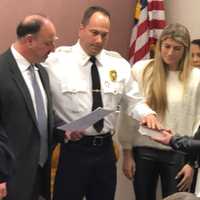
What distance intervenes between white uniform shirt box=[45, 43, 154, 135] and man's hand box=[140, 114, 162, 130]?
0.16 feet

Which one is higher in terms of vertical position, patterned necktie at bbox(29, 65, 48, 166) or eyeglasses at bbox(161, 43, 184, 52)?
eyeglasses at bbox(161, 43, 184, 52)

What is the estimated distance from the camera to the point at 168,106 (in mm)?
2861

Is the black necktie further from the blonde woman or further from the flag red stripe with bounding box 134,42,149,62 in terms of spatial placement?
the flag red stripe with bounding box 134,42,149,62

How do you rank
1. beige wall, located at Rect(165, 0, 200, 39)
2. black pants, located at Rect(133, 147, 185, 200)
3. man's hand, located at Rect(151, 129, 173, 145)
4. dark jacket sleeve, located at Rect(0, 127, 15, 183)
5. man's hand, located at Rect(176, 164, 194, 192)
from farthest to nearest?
1. beige wall, located at Rect(165, 0, 200, 39)
2. black pants, located at Rect(133, 147, 185, 200)
3. man's hand, located at Rect(176, 164, 194, 192)
4. man's hand, located at Rect(151, 129, 173, 145)
5. dark jacket sleeve, located at Rect(0, 127, 15, 183)

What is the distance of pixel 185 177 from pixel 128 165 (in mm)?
395

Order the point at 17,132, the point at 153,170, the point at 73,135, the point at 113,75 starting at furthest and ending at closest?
the point at 153,170 < the point at 113,75 < the point at 73,135 < the point at 17,132

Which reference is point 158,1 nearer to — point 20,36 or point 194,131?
point 194,131

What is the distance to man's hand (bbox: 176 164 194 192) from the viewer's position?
2764mm

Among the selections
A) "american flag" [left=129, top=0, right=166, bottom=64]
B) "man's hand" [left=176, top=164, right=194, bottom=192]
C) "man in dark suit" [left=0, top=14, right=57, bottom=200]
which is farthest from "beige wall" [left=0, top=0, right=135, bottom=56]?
"man's hand" [left=176, top=164, right=194, bottom=192]

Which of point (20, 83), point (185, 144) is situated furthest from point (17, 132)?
point (185, 144)

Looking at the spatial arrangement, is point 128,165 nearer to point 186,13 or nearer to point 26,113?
point 26,113

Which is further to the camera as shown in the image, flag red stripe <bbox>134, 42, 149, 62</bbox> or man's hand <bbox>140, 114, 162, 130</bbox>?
flag red stripe <bbox>134, 42, 149, 62</bbox>

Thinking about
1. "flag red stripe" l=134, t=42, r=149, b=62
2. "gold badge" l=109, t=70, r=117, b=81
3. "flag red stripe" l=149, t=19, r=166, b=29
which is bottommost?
"flag red stripe" l=134, t=42, r=149, b=62

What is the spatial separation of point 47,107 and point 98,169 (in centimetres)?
49
